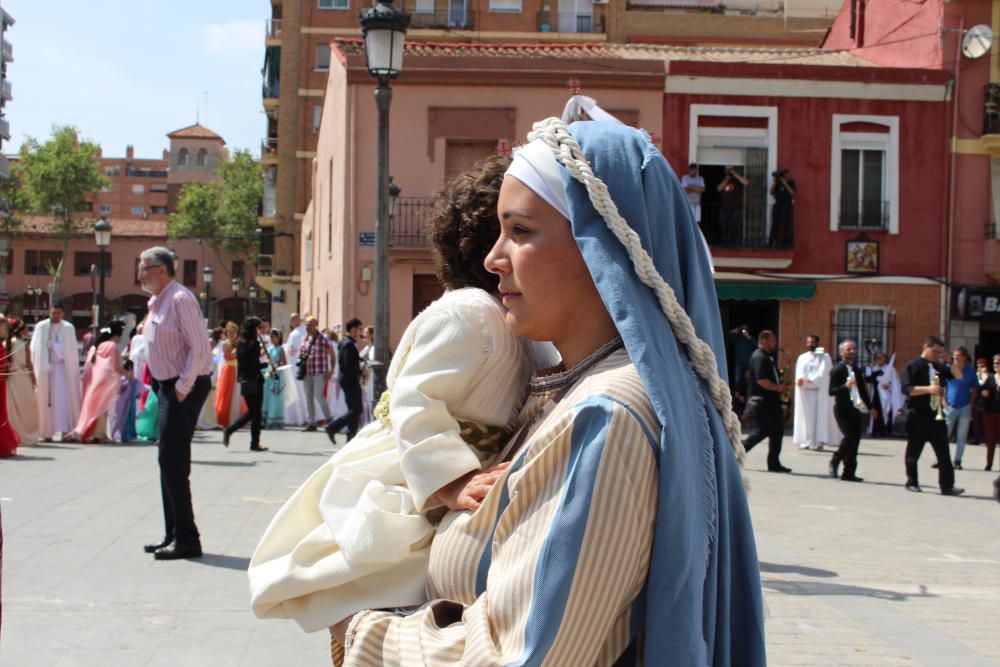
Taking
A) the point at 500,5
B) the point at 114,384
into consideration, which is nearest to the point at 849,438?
the point at 114,384

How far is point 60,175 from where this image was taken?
75.6 metres

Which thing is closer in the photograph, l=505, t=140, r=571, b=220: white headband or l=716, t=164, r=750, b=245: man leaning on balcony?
l=505, t=140, r=571, b=220: white headband

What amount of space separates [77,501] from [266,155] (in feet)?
161

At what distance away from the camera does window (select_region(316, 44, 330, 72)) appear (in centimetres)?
4916

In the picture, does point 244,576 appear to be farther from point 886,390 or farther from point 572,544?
point 886,390

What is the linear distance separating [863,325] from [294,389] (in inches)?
A: 510

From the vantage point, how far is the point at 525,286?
6.55 ft

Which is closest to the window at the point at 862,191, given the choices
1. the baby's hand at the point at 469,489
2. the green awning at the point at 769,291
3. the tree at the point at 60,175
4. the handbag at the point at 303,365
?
the green awning at the point at 769,291

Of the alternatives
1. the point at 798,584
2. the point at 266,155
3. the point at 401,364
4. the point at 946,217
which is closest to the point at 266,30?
the point at 266,155

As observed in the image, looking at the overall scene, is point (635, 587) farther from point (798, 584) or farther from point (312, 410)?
point (312, 410)

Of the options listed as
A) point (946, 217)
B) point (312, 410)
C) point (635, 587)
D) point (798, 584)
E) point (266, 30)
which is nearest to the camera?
point (635, 587)

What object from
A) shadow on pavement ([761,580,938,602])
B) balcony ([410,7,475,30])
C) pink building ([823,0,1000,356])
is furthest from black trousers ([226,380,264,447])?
balcony ([410,7,475,30])

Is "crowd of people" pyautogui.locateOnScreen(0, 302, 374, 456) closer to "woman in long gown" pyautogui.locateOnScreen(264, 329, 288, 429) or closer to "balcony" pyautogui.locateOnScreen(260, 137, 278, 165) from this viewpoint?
"woman in long gown" pyautogui.locateOnScreen(264, 329, 288, 429)

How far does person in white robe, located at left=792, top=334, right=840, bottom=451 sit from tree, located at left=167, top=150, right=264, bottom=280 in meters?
59.4
